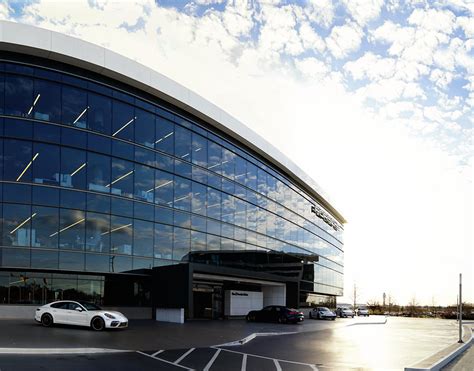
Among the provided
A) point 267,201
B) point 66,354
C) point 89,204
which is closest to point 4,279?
point 89,204

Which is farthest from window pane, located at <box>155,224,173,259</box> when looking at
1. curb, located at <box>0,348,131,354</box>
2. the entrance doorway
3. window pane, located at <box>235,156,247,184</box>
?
curb, located at <box>0,348,131,354</box>

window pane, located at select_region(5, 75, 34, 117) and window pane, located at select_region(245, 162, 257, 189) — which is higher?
window pane, located at select_region(5, 75, 34, 117)

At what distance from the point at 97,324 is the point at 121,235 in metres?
9.52

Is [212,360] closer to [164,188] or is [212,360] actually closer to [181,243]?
[164,188]

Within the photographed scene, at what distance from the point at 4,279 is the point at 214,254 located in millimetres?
16315

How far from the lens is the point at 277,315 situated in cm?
4128

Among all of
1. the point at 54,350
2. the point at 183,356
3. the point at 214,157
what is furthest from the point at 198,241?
the point at 54,350

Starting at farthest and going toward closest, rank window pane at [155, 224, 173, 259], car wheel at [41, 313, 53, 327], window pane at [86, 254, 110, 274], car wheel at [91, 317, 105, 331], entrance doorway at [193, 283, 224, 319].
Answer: entrance doorway at [193, 283, 224, 319], window pane at [155, 224, 173, 259], window pane at [86, 254, 110, 274], car wheel at [41, 313, 53, 327], car wheel at [91, 317, 105, 331]

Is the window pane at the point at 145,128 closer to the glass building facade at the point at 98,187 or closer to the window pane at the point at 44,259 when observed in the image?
the glass building facade at the point at 98,187

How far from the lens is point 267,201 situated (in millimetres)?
50406

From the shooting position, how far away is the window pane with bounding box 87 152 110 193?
31438 millimetres

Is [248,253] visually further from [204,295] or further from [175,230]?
[175,230]

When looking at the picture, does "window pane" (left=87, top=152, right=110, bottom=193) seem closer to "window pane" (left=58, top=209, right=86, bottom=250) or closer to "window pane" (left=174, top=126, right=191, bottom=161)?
"window pane" (left=58, top=209, right=86, bottom=250)

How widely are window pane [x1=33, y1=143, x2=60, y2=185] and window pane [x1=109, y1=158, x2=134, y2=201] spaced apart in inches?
143
